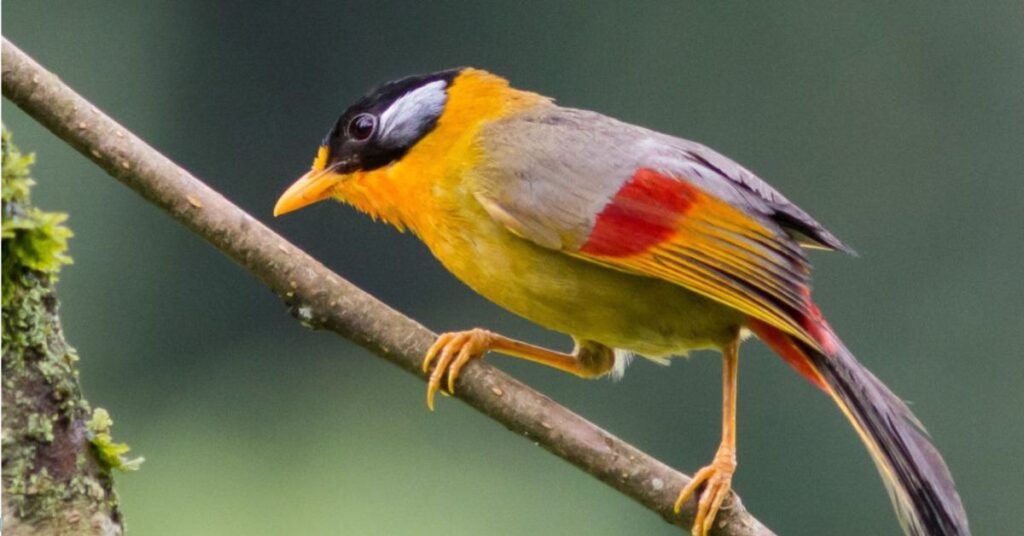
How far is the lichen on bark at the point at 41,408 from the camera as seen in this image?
295 cm

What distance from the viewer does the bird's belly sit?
13.1 ft

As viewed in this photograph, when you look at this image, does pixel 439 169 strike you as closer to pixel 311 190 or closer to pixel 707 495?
pixel 311 190

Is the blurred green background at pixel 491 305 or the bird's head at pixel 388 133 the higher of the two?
the blurred green background at pixel 491 305

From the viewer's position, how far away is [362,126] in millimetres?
4434

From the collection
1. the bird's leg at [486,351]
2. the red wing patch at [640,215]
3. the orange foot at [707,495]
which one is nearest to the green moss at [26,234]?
the bird's leg at [486,351]

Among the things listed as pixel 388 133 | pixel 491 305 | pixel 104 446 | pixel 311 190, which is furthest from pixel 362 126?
pixel 491 305

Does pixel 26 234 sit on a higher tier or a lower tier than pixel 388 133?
lower

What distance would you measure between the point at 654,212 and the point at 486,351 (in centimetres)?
53

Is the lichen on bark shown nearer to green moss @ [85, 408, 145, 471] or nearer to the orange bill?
green moss @ [85, 408, 145, 471]

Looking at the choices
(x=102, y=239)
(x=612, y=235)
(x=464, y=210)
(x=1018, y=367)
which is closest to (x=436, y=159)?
(x=464, y=210)

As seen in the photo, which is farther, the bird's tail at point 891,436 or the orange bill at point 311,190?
the orange bill at point 311,190

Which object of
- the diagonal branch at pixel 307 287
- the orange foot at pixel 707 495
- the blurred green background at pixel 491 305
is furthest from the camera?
the blurred green background at pixel 491 305

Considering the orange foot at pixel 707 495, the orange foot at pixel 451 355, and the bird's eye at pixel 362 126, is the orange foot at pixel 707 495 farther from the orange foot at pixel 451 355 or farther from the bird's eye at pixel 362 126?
the bird's eye at pixel 362 126

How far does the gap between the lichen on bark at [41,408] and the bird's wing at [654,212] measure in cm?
122
